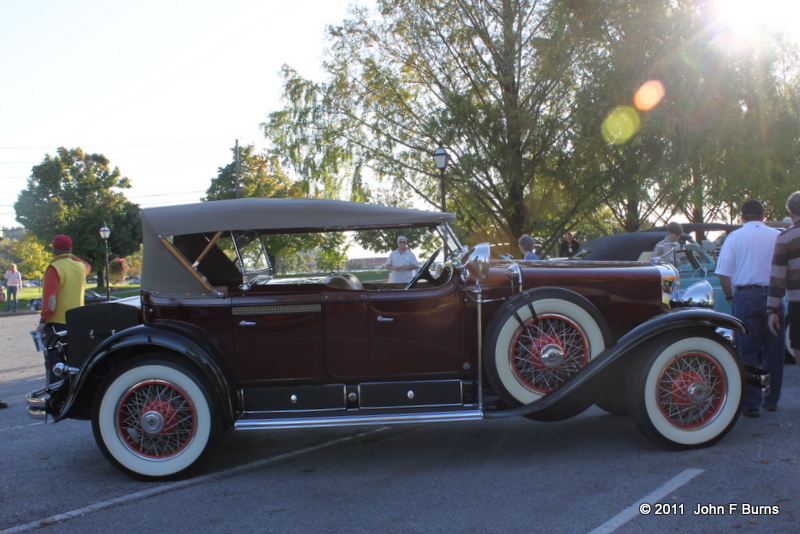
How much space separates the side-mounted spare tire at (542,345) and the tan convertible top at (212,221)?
1008 mm

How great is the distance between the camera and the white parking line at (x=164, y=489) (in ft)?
10.4

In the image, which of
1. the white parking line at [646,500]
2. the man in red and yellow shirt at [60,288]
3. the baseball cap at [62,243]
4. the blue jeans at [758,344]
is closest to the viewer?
the white parking line at [646,500]

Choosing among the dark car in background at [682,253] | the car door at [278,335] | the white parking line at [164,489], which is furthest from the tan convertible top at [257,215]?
the dark car in background at [682,253]

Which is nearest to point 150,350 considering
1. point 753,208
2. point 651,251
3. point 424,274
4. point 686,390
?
point 424,274

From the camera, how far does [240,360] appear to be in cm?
396

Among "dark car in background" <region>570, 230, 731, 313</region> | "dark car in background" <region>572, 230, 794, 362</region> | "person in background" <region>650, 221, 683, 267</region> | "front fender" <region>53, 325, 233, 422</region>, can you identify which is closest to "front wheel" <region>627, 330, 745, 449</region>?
"front fender" <region>53, 325, 233, 422</region>

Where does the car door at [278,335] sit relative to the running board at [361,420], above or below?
above

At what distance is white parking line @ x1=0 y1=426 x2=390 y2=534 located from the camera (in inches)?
125

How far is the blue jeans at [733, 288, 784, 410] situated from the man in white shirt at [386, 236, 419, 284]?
267 centimetres

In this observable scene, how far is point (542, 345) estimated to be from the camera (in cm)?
395

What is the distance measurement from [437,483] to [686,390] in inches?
69.2

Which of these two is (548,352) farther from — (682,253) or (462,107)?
(462,107)

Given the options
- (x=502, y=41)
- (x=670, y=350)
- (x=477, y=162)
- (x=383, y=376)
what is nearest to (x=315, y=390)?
(x=383, y=376)

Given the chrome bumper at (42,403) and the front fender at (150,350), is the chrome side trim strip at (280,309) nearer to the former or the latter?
the front fender at (150,350)
